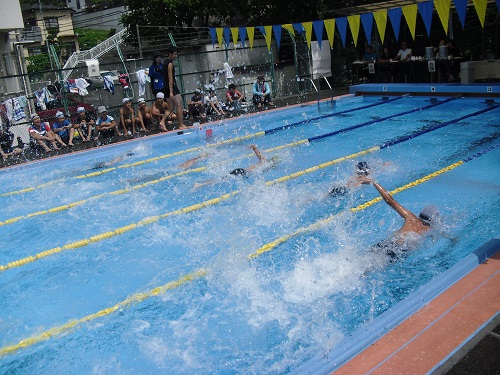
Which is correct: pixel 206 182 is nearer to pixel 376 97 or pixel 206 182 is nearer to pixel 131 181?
pixel 131 181

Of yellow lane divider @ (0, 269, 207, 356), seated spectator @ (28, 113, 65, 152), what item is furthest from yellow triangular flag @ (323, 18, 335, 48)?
yellow lane divider @ (0, 269, 207, 356)

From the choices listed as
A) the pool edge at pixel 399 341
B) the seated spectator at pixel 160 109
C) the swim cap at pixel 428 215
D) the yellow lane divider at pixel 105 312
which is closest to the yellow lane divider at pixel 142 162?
the seated spectator at pixel 160 109

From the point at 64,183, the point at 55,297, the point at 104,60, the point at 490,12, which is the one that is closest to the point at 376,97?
the point at 490,12

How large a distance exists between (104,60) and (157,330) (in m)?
24.6

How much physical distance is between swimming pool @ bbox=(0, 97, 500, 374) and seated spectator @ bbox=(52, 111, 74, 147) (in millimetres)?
1998

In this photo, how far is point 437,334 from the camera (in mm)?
3156

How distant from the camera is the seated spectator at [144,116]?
1289 centimetres

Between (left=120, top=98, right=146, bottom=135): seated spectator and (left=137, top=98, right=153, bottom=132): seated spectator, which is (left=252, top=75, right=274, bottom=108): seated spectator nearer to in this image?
(left=137, top=98, right=153, bottom=132): seated spectator

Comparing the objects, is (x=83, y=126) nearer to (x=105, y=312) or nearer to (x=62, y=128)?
(x=62, y=128)

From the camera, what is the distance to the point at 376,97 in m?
15.2

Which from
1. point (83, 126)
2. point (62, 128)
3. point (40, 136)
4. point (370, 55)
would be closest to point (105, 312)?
point (40, 136)

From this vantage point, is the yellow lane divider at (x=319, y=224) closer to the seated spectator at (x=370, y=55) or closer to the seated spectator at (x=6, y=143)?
the seated spectator at (x=6, y=143)

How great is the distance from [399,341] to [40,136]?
1041 centimetres

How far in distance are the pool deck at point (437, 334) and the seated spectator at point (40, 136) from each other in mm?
10022
